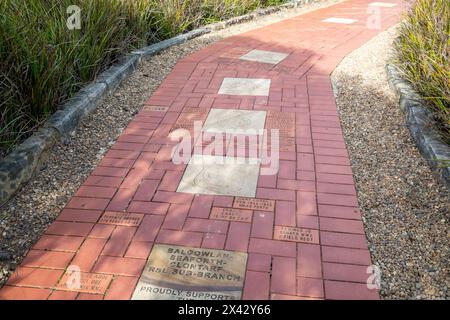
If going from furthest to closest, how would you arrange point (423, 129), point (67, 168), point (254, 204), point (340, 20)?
point (340, 20), point (423, 129), point (67, 168), point (254, 204)

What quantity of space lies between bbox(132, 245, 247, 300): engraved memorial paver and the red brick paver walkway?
54mm

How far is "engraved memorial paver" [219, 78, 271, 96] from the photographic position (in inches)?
186

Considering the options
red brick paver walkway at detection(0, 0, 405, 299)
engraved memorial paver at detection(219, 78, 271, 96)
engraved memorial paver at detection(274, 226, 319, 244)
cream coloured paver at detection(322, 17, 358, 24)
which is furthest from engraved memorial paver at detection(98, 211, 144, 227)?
cream coloured paver at detection(322, 17, 358, 24)

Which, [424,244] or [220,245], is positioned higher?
[220,245]

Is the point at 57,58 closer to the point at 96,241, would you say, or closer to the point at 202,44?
the point at 96,241

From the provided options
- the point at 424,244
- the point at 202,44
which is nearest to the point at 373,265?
the point at 424,244

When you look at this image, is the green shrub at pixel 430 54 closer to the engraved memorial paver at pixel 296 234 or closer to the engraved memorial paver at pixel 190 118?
the engraved memorial paver at pixel 296 234

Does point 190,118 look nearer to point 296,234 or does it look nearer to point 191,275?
point 296,234

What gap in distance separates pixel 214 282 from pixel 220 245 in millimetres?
299

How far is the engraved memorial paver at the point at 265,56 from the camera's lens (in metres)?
5.71

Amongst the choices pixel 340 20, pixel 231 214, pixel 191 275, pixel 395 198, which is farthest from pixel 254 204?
pixel 340 20

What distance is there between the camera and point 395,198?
3045 mm

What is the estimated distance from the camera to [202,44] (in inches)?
250

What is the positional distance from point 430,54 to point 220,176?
2.40 meters
